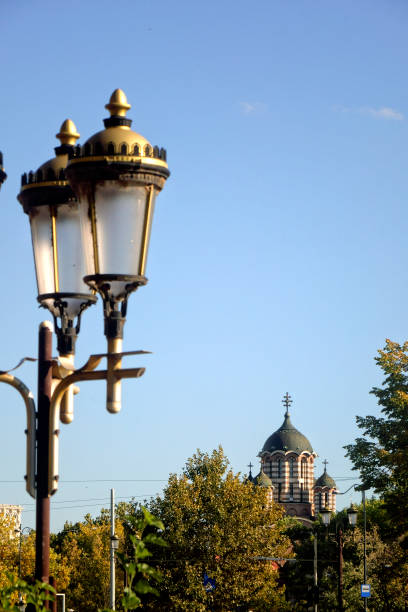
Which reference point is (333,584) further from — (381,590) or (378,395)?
(378,395)

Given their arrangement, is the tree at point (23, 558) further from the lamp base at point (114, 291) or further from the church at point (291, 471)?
the lamp base at point (114, 291)

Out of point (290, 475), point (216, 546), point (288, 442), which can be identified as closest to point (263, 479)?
point (290, 475)

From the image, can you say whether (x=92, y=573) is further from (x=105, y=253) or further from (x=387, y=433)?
(x=105, y=253)

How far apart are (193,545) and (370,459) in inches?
367

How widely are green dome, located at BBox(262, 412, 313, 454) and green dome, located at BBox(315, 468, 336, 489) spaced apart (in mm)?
4671

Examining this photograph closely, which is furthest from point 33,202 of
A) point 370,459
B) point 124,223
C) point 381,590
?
point 381,590

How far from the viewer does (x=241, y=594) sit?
54562 mm

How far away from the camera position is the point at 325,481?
126 meters

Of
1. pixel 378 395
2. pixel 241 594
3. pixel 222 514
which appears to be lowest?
pixel 241 594

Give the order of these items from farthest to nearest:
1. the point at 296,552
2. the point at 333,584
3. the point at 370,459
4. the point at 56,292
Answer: the point at 296,552 < the point at 333,584 < the point at 370,459 < the point at 56,292

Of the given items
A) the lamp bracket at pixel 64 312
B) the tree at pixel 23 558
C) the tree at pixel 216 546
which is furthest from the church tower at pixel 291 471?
the lamp bracket at pixel 64 312

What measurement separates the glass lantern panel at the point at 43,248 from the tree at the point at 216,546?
155 feet

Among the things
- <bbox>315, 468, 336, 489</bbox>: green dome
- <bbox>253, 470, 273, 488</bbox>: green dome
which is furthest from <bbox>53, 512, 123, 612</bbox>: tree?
<bbox>315, 468, 336, 489</bbox>: green dome

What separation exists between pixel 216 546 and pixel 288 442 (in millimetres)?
67526
